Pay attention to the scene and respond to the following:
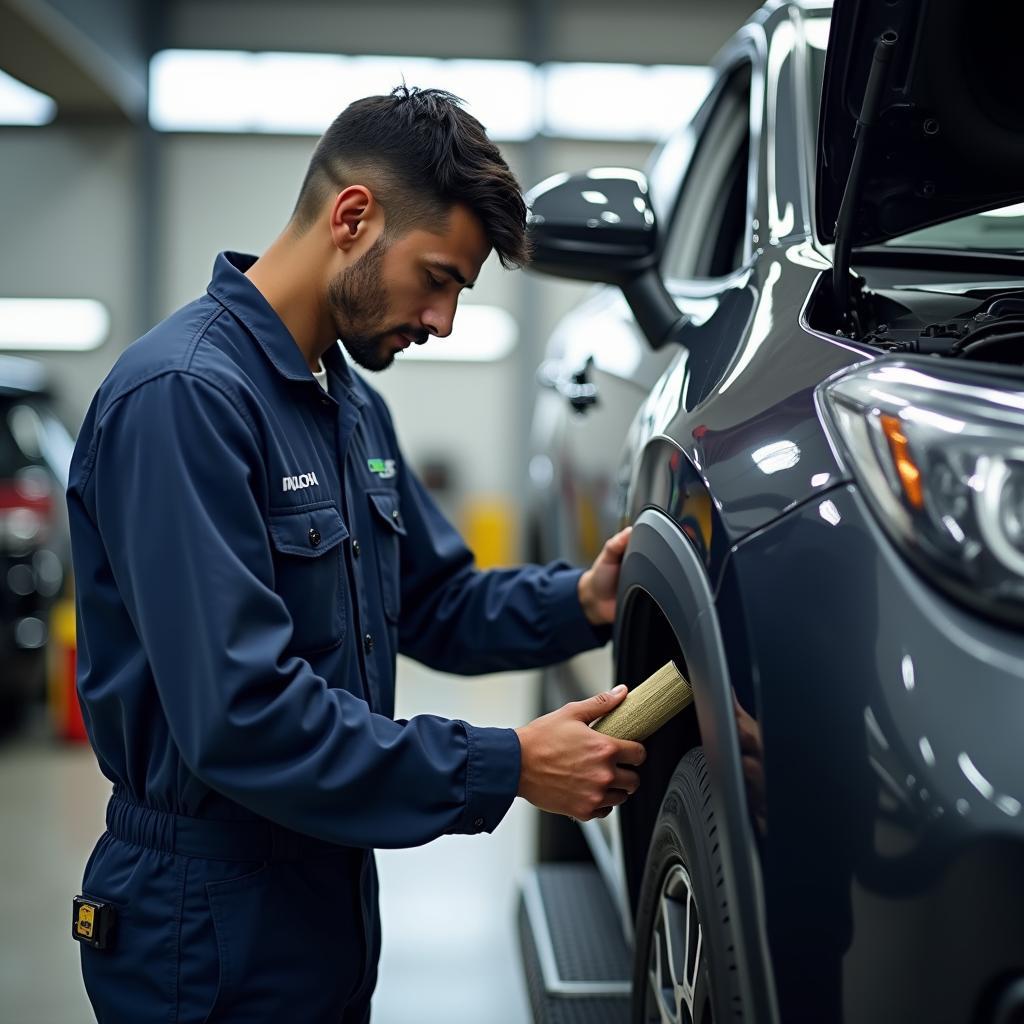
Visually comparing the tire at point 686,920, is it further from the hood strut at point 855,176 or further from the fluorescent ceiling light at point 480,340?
the fluorescent ceiling light at point 480,340

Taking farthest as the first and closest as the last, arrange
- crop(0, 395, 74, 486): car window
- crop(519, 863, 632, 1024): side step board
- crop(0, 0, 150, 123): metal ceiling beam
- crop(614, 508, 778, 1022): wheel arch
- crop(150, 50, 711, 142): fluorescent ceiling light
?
crop(150, 50, 711, 142): fluorescent ceiling light < crop(0, 0, 150, 123): metal ceiling beam < crop(0, 395, 74, 486): car window < crop(519, 863, 632, 1024): side step board < crop(614, 508, 778, 1022): wheel arch

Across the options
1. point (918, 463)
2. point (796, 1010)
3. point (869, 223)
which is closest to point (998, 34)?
point (869, 223)

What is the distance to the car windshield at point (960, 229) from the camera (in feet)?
5.21

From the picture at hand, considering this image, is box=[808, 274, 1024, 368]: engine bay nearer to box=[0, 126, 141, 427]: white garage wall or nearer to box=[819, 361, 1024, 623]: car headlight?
box=[819, 361, 1024, 623]: car headlight

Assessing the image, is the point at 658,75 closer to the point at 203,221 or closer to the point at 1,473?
the point at 203,221

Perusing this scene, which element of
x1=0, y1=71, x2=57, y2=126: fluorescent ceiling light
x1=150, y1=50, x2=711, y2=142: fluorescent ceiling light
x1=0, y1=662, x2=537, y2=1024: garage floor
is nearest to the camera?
x1=0, y1=662, x2=537, y2=1024: garage floor

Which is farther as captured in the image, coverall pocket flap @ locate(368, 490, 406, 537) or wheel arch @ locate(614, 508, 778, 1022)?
coverall pocket flap @ locate(368, 490, 406, 537)

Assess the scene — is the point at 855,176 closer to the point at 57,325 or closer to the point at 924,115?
the point at 924,115

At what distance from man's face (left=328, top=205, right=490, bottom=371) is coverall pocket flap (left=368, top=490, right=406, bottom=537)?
0.22 m

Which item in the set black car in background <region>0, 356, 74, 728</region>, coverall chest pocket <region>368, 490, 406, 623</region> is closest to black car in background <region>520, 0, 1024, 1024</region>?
coverall chest pocket <region>368, 490, 406, 623</region>

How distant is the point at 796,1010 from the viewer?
87cm

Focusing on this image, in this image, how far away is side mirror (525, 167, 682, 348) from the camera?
1.64 m

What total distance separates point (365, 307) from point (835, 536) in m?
0.71

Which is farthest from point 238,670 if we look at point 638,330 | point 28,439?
point 28,439
